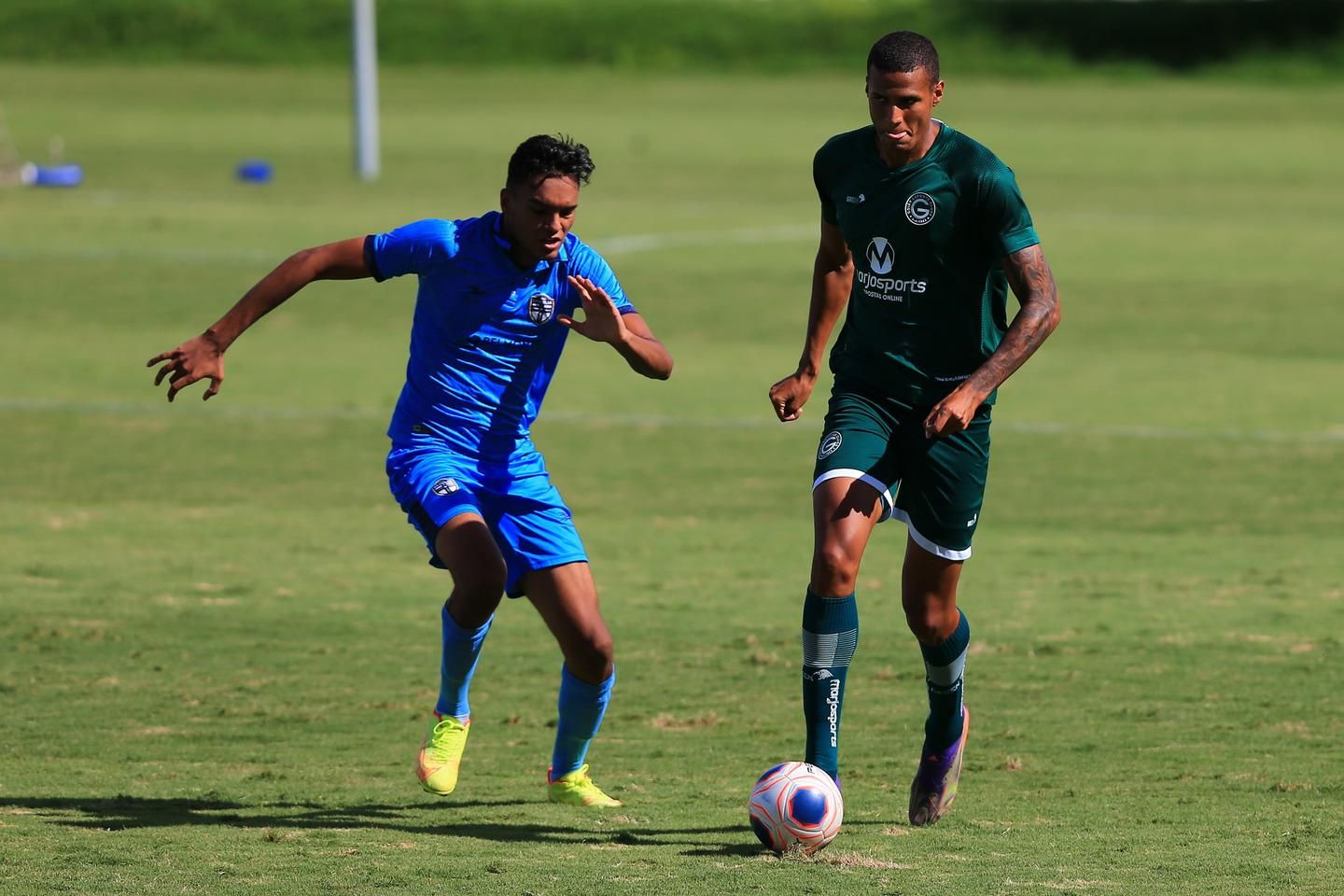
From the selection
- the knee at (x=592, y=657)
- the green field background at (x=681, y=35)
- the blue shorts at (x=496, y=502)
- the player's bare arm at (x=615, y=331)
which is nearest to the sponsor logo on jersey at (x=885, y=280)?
the player's bare arm at (x=615, y=331)

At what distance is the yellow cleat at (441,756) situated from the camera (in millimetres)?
7184

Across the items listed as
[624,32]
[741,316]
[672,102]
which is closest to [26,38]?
[624,32]

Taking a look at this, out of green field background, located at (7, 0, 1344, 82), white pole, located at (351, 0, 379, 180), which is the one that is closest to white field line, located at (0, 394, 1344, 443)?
white pole, located at (351, 0, 379, 180)

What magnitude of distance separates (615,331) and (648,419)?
356 inches

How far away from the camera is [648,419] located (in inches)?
630

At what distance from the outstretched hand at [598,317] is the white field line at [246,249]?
17.5 meters

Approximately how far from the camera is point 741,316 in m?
21.1

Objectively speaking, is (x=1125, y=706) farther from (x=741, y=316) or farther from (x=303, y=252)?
(x=741, y=316)

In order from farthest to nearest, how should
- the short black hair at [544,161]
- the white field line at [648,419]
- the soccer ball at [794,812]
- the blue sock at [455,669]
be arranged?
the white field line at [648,419], the blue sock at [455,669], the short black hair at [544,161], the soccer ball at [794,812]

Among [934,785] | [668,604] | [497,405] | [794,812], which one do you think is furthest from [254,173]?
[794,812]

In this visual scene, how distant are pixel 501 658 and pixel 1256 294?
49.3 ft

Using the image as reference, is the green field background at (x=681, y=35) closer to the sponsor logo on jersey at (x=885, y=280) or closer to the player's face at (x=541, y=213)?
the player's face at (x=541, y=213)

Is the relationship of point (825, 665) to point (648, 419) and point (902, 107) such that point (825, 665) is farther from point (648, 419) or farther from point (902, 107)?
point (648, 419)

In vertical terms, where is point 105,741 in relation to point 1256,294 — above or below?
above
